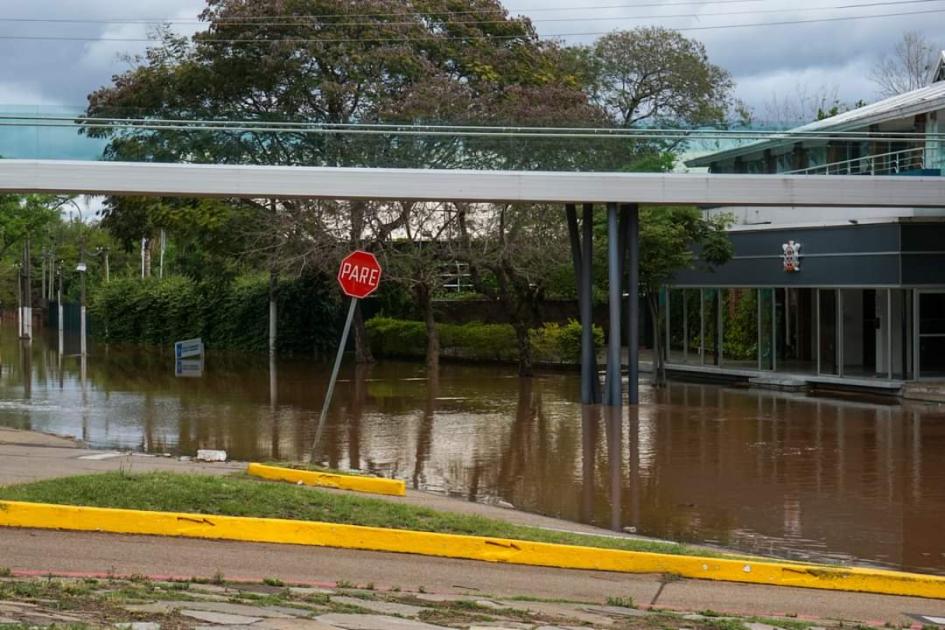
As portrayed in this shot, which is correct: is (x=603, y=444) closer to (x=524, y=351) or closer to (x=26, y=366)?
(x=524, y=351)

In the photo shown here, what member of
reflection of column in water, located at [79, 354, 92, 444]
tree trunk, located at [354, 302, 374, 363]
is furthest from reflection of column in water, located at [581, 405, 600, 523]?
tree trunk, located at [354, 302, 374, 363]

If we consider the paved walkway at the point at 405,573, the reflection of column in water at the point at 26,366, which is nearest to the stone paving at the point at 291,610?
the paved walkway at the point at 405,573

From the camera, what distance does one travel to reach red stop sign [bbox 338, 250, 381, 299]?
18.0 metres

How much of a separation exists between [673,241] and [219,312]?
30237mm

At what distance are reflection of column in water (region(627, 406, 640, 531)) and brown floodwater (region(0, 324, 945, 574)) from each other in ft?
0.13

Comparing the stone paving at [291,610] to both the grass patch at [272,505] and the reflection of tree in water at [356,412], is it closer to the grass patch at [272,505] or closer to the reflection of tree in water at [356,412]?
the grass patch at [272,505]

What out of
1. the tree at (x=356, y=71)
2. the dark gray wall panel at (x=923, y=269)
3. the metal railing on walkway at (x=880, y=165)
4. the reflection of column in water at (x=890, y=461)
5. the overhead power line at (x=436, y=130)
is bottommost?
the reflection of column in water at (x=890, y=461)

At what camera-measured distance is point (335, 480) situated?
14906 millimetres

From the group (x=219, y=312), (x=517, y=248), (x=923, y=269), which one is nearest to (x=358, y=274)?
(x=923, y=269)

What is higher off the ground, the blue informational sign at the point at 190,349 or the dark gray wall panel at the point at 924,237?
the dark gray wall panel at the point at 924,237

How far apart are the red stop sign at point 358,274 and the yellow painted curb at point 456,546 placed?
7337 millimetres

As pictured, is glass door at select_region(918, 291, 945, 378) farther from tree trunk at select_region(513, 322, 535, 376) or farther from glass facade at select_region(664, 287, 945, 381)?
tree trunk at select_region(513, 322, 535, 376)

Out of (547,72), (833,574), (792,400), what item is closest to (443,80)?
(547,72)

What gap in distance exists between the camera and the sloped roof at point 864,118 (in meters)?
27.1
